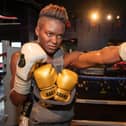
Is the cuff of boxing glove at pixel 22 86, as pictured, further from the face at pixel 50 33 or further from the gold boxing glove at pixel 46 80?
the face at pixel 50 33

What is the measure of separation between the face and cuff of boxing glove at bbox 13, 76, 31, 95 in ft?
0.74

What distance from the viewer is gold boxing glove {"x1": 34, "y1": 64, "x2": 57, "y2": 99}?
146cm

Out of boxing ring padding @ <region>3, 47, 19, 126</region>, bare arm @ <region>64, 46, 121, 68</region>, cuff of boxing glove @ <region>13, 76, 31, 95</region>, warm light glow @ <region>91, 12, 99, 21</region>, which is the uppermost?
warm light glow @ <region>91, 12, 99, 21</region>

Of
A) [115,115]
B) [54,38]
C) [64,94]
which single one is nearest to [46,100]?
[64,94]

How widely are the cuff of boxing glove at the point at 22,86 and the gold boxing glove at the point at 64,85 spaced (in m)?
0.18

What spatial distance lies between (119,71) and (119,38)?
3908 mm

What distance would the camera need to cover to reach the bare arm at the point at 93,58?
153 cm

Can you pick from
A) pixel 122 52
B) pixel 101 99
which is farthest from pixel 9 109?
pixel 101 99

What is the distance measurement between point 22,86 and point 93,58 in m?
0.45

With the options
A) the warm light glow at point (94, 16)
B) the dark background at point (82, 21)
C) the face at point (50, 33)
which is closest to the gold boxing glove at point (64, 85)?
the face at point (50, 33)

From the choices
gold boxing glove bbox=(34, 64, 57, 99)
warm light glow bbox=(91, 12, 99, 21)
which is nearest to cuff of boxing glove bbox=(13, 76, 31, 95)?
gold boxing glove bbox=(34, 64, 57, 99)

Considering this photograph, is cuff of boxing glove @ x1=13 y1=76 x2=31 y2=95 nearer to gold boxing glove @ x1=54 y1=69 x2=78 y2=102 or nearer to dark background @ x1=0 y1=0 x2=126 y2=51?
gold boxing glove @ x1=54 y1=69 x2=78 y2=102

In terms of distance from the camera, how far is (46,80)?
1.46 meters

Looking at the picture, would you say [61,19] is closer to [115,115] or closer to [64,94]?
[64,94]
